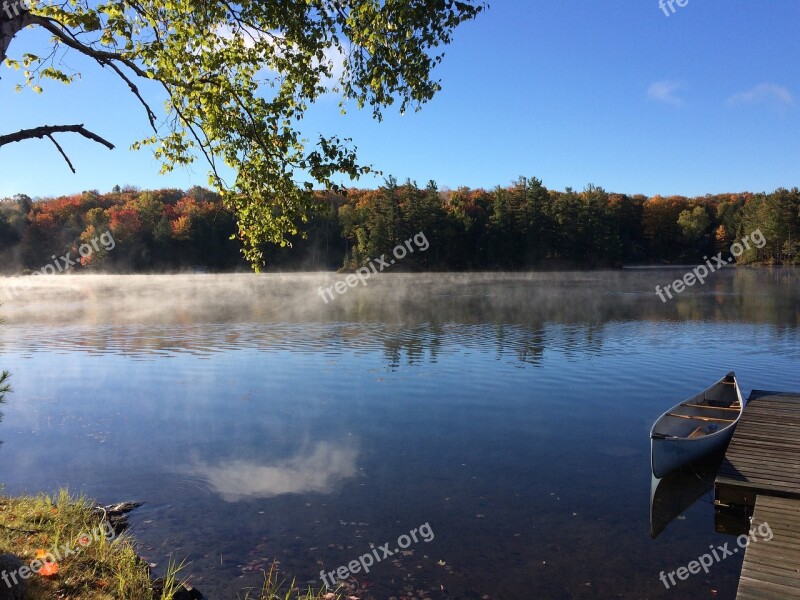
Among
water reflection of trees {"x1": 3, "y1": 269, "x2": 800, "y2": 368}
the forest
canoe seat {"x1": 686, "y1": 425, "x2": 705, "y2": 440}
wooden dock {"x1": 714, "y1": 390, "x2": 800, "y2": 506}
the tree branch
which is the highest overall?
the forest

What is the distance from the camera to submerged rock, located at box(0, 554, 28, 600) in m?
6.02

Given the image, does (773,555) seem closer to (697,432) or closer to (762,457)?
(762,457)

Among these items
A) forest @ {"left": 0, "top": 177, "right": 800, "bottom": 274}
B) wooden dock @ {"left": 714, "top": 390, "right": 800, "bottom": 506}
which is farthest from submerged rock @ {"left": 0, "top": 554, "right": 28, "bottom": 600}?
forest @ {"left": 0, "top": 177, "right": 800, "bottom": 274}

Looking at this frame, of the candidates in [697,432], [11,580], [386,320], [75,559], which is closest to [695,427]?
[697,432]

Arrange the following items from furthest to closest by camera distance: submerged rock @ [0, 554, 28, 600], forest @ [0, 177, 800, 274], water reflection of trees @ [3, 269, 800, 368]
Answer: forest @ [0, 177, 800, 274], water reflection of trees @ [3, 269, 800, 368], submerged rock @ [0, 554, 28, 600]

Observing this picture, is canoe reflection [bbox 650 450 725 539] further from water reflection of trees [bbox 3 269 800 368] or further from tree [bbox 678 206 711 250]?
tree [bbox 678 206 711 250]

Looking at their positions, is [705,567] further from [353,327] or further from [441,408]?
[353,327]

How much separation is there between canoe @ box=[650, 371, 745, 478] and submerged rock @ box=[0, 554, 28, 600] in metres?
11.9

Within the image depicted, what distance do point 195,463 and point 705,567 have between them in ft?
38.5

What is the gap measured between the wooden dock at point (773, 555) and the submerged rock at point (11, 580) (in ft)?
30.1

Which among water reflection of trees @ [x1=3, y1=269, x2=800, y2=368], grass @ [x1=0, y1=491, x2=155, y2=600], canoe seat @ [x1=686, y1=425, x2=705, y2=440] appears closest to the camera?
grass @ [x1=0, y1=491, x2=155, y2=600]

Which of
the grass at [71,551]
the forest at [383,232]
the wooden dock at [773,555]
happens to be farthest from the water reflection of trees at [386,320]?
the forest at [383,232]

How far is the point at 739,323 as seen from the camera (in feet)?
133

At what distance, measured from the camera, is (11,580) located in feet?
20.4
